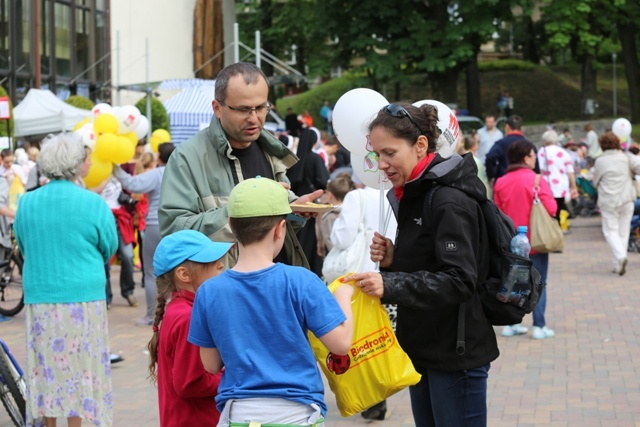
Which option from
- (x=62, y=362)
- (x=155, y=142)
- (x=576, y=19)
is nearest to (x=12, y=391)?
(x=62, y=362)

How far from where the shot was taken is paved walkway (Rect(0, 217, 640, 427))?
7863 millimetres

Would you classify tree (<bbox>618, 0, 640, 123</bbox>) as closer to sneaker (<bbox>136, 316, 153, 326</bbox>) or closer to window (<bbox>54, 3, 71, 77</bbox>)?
window (<bbox>54, 3, 71, 77</bbox>)

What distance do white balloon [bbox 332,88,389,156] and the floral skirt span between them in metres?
2.34

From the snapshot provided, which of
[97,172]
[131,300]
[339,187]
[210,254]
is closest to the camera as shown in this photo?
[210,254]

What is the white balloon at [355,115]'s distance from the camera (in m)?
5.20

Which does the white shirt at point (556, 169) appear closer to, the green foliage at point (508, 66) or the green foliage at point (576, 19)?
the green foliage at point (576, 19)

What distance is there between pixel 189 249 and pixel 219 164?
587 millimetres

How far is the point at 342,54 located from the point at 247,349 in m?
37.4

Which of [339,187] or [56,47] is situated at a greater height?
[56,47]

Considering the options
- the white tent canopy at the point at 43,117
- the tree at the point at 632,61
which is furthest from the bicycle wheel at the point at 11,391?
the tree at the point at 632,61

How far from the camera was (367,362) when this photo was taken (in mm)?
3982

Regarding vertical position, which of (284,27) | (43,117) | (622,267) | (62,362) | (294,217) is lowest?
(622,267)

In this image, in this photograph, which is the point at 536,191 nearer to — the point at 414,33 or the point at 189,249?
the point at 189,249

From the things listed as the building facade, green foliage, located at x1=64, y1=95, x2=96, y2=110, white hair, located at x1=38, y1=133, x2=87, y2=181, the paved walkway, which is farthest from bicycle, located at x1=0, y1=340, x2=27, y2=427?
green foliage, located at x1=64, y1=95, x2=96, y2=110
